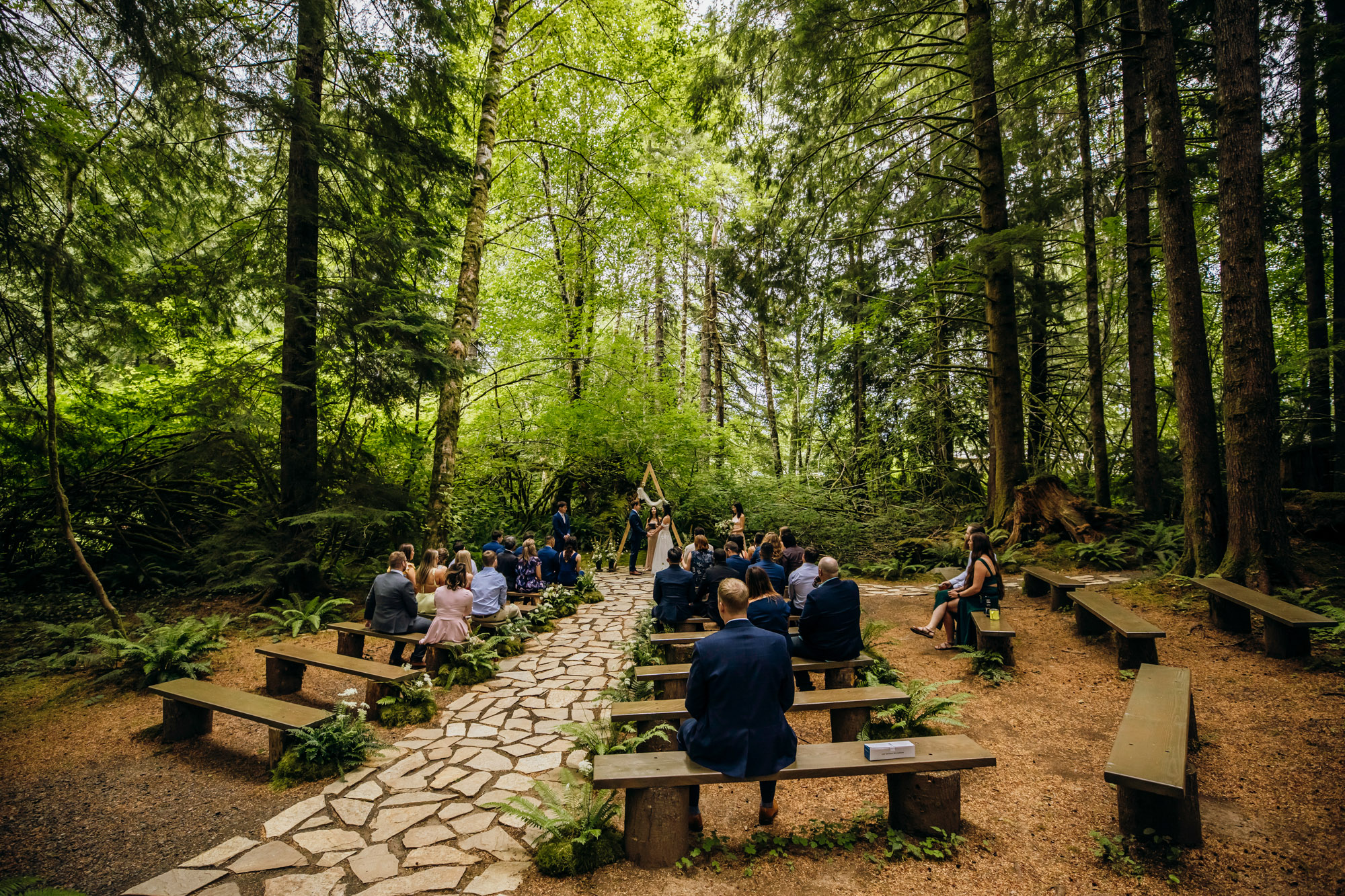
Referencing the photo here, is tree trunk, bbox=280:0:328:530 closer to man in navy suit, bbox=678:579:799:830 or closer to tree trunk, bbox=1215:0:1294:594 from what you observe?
man in navy suit, bbox=678:579:799:830

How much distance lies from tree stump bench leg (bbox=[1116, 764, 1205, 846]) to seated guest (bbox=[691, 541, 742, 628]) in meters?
3.89

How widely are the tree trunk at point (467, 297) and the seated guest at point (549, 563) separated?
179 centimetres

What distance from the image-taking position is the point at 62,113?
5.04 metres

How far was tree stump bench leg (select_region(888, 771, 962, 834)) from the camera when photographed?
3.22 metres

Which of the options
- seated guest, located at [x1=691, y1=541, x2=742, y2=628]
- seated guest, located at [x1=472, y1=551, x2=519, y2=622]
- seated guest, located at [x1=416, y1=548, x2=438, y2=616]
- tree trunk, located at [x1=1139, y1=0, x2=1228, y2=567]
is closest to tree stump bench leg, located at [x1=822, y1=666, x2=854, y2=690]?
seated guest, located at [x1=691, y1=541, x2=742, y2=628]

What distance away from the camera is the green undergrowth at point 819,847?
121 inches

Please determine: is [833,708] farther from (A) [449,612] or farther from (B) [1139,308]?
(B) [1139,308]

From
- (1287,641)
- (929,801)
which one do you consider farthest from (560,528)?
(1287,641)

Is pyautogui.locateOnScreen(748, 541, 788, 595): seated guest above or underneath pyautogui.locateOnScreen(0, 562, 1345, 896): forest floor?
above

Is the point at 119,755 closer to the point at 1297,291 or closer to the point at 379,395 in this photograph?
the point at 379,395

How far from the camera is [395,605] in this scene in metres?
6.25

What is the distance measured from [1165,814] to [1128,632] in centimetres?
266

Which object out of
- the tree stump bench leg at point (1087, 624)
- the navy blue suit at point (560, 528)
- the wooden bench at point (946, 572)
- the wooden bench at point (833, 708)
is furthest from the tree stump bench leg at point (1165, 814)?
the navy blue suit at point (560, 528)

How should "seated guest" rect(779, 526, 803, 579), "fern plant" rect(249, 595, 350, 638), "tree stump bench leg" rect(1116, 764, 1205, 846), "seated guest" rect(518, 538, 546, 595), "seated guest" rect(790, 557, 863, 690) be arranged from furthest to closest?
"seated guest" rect(518, 538, 546, 595) → "seated guest" rect(779, 526, 803, 579) → "fern plant" rect(249, 595, 350, 638) → "seated guest" rect(790, 557, 863, 690) → "tree stump bench leg" rect(1116, 764, 1205, 846)
